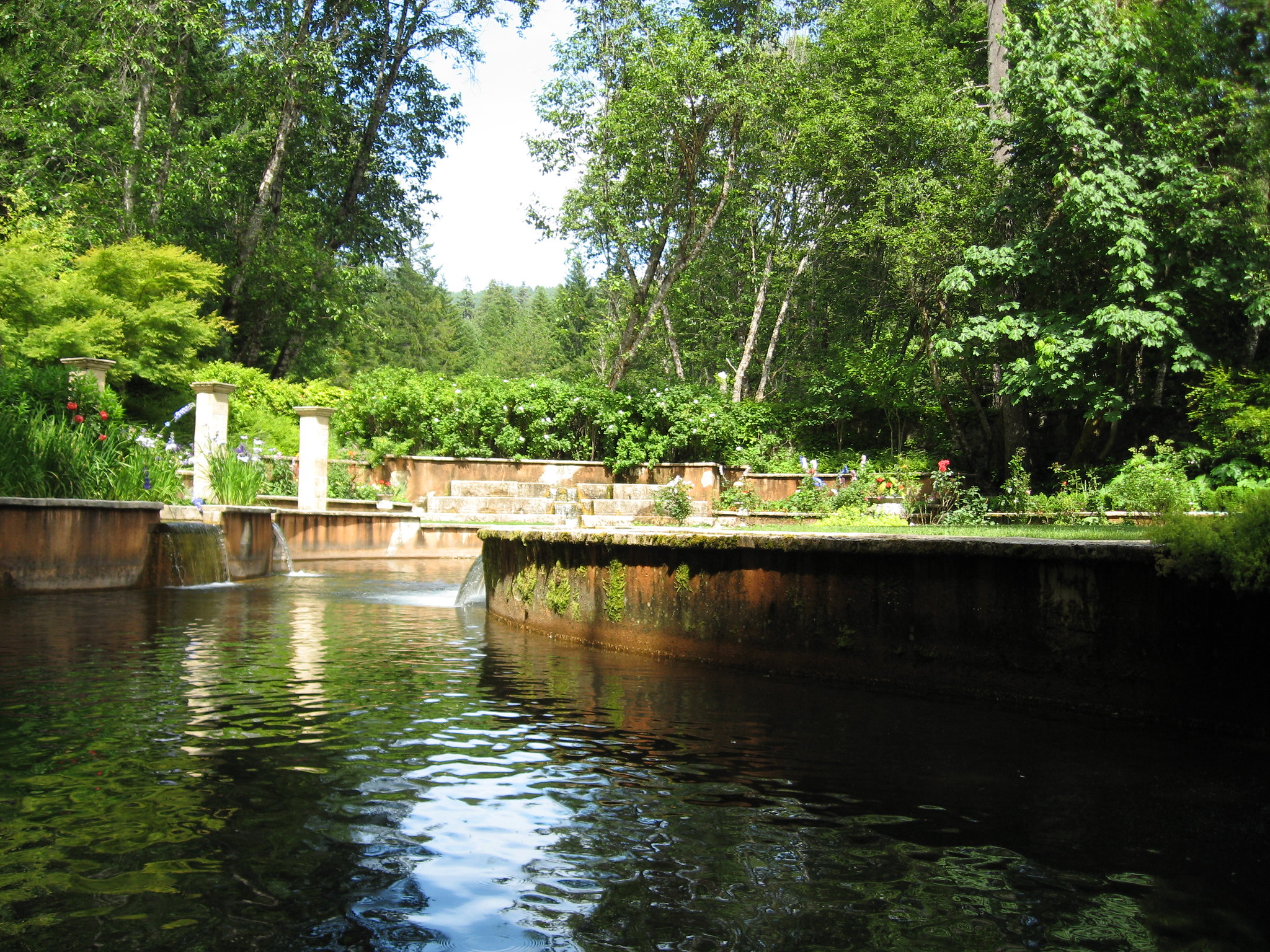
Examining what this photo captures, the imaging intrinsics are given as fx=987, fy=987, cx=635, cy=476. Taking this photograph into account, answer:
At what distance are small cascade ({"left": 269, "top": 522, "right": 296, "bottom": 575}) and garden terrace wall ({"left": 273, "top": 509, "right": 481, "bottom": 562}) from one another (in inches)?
29.9

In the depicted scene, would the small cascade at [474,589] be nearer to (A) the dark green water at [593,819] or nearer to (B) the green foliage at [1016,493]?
(A) the dark green water at [593,819]

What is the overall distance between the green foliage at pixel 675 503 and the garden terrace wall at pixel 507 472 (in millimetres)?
2239

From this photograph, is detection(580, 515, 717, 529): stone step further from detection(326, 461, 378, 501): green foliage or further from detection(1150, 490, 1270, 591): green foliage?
detection(1150, 490, 1270, 591): green foliage

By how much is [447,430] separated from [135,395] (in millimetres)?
6482

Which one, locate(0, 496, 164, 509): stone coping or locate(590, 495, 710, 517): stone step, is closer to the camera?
locate(0, 496, 164, 509): stone coping

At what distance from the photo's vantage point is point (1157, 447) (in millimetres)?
14375

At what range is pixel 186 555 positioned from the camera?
10.9 meters

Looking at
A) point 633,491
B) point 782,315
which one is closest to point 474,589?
point 633,491

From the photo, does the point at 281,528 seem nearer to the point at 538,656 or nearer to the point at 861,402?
the point at 538,656

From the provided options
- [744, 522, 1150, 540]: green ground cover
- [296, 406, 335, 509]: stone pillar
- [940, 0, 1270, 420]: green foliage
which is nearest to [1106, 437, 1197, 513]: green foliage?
[940, 0, 1270, 420]: green foliage

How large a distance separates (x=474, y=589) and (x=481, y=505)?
30.8ft

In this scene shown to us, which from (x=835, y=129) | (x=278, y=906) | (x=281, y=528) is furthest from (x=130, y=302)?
(x=278, y=906)

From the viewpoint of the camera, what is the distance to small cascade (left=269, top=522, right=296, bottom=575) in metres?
13.4

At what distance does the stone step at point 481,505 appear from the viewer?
1903cm
